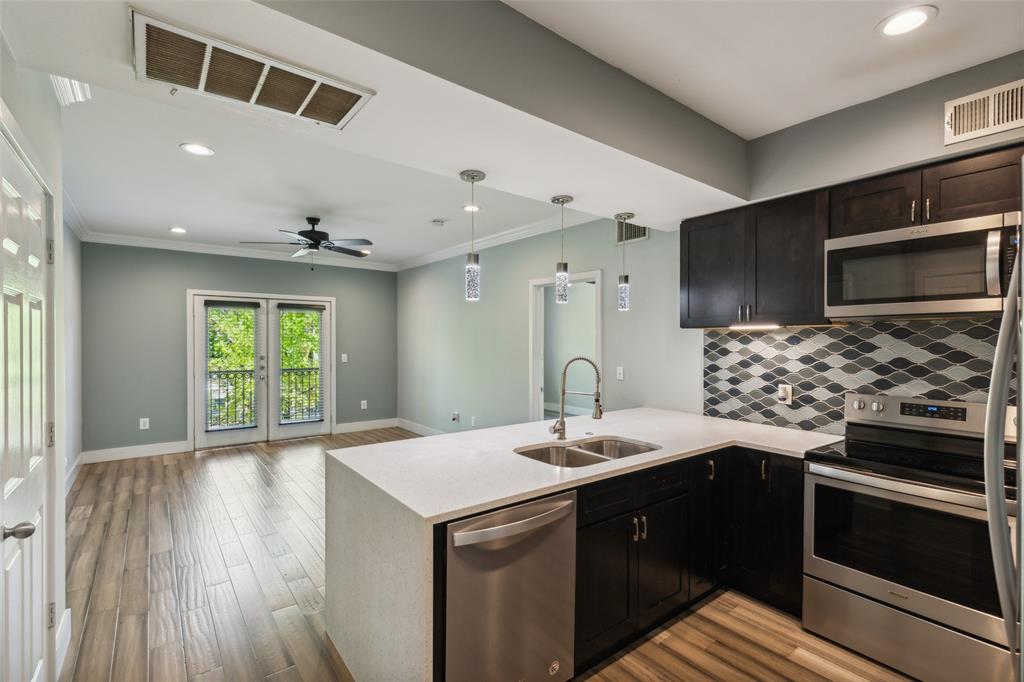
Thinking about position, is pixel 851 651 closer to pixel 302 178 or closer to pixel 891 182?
pixel 891 182

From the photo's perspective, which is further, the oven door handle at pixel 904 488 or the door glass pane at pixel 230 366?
the door glass pane at pixel 230 366

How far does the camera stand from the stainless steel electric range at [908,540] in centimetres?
188

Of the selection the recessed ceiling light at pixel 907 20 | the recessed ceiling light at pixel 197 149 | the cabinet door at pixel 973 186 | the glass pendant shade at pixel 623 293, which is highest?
the recessed ceiling light at pixel 197 149

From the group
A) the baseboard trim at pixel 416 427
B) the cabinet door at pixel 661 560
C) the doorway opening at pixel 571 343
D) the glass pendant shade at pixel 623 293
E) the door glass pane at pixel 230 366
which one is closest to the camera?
the cabinet door at pixel 661 560

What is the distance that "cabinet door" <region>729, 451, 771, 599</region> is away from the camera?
101 inches

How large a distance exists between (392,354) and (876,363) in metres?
6.51

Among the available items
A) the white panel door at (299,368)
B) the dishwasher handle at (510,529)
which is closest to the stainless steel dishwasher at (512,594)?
the dishwasher handle at (510,529)

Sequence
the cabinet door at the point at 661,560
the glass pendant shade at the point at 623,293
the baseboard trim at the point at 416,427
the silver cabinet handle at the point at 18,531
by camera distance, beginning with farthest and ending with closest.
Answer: the baseboard trim at the point at 416,427 → the glass pendant shade at the point at 623,293 → the cabinet door at the point at 661,560 → the silver cabinet handle at the point at 18,531

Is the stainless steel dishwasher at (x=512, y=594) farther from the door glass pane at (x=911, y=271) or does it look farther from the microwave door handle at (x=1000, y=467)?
the door glass pane at (x=911, y=271)

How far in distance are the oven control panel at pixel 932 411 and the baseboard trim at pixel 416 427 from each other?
5.34m

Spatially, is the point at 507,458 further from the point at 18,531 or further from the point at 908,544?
the point at 908,544

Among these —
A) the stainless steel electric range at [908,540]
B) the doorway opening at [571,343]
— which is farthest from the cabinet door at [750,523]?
the doorway opening at [571,343]

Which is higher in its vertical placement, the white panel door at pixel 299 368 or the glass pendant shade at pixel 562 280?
the glass pendant shade at pixel 562 280

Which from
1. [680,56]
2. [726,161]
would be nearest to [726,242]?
[726,161]
